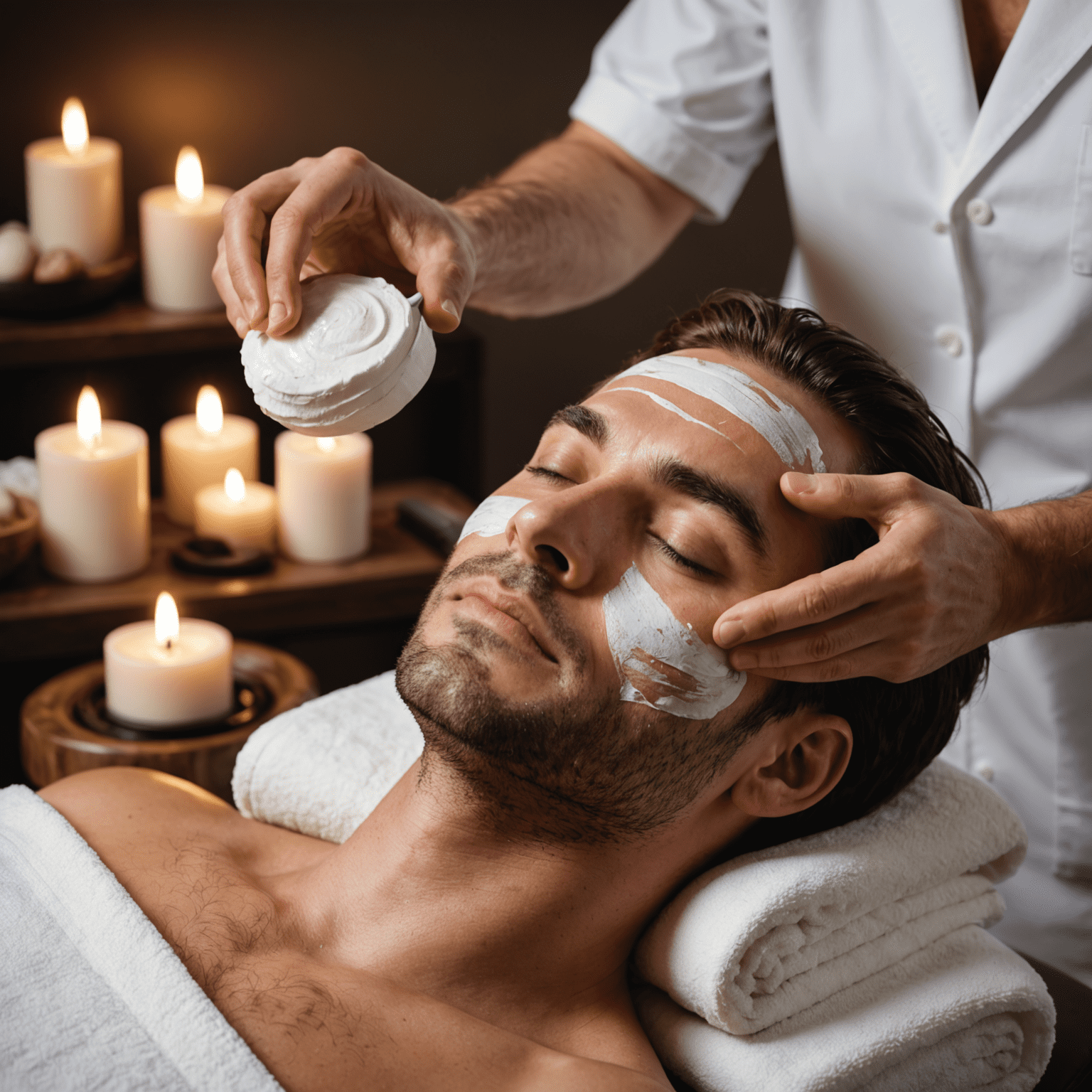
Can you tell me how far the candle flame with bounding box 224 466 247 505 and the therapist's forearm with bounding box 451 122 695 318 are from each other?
19.3 inches

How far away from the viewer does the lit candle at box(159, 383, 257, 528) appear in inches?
77.5

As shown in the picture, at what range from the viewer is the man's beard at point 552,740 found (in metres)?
1.07

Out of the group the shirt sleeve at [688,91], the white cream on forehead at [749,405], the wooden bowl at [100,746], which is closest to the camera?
the white cream on forehead at [749,405]

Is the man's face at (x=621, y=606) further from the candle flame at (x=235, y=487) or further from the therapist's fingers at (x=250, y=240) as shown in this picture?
the candle flame at (x=235, y=487)

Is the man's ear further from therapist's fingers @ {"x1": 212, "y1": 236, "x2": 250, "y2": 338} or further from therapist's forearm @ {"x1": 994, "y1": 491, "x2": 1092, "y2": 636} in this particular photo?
therapist's fingers @ {"x1": 212, "y1": 236, "x2": 250, "y2": 338}

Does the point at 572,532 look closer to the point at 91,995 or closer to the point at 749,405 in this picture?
the point at 749,405

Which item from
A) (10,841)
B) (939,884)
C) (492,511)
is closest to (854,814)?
(939,884)

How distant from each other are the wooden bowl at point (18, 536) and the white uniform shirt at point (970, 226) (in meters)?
1.04

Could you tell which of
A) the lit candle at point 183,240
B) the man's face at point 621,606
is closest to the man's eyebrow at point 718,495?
the man's face at point 621,606

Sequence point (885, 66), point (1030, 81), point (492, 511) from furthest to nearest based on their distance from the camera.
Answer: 1. point (885, 66)
2. point (1030, 81)
3. point (492, 511)

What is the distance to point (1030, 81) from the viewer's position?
1413 mm

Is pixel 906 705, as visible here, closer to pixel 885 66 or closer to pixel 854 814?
pixel 854 814

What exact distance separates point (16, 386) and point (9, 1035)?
4.32 ft

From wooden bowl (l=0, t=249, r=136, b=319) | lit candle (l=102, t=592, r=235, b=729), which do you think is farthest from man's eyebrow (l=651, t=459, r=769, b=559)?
wooden bowl (l=0, t=249, r=136, b=319)
